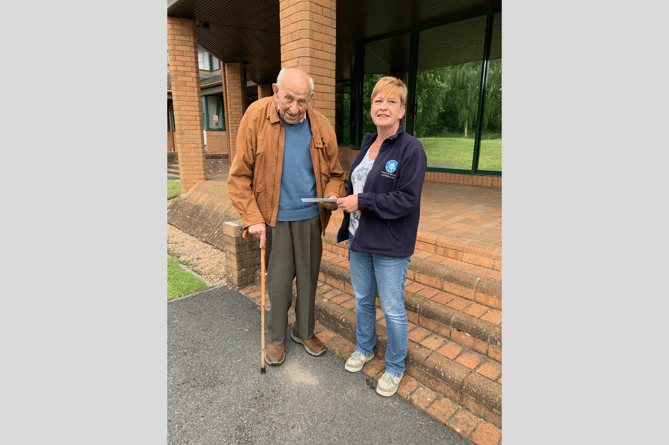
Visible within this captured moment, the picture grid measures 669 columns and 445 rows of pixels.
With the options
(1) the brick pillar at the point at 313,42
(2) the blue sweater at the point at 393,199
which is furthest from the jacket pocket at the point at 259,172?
(1) the brick pillar at the point at 313,42

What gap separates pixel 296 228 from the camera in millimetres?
2604

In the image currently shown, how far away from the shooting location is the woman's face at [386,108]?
205 centimetres

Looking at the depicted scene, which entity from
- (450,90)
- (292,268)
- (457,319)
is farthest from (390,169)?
(450,90)

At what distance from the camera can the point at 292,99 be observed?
231 centimetres

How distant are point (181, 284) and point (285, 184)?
2.54m

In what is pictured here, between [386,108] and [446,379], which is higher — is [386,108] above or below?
above

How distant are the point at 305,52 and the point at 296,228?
237cm

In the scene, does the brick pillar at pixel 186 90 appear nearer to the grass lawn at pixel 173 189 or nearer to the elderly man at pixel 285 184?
the grass lawn at pixel 173 189

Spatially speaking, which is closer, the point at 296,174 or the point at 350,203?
the point at 350,203

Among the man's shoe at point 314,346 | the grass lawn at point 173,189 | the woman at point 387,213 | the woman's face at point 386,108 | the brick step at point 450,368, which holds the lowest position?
the man's shoe at point 314,346

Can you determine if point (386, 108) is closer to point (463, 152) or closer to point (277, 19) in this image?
point (463, 152)

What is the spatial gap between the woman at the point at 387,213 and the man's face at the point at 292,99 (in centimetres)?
46

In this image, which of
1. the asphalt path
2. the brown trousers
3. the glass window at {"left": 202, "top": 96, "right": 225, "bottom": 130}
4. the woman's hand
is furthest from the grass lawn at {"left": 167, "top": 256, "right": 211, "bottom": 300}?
the glass window at {"left": 202, "top": 96, "right": 225, "bottom": 130}

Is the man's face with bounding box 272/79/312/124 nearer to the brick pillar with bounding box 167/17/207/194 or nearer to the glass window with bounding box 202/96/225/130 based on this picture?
the brick pillar with bounding box 167/17/207/194
